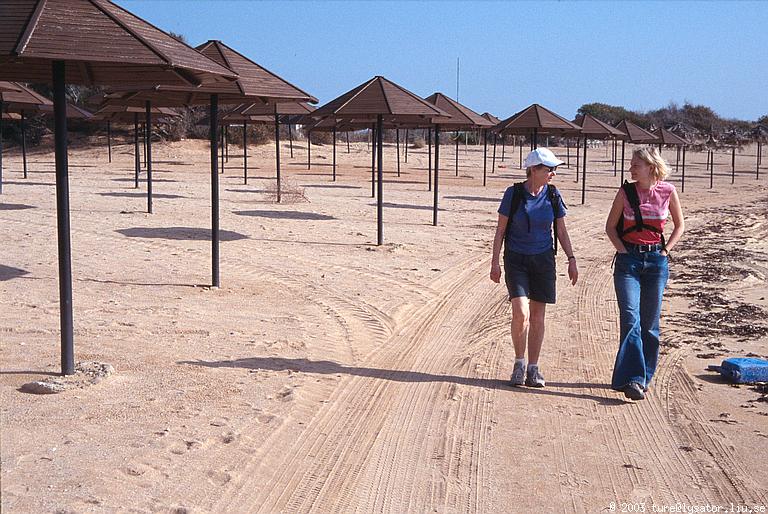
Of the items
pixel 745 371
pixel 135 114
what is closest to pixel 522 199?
pixel 745 371

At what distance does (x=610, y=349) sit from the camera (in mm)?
7414

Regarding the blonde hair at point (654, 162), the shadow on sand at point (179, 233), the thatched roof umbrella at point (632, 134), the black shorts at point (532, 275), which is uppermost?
the thatched roof umbrella at point (632, 134)

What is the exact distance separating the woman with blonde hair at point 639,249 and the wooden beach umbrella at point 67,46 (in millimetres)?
3087

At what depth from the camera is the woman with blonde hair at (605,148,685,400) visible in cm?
583

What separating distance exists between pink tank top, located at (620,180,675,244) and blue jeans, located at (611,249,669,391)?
0.33 feet

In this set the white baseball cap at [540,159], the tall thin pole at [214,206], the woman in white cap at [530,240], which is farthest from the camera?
the tall thin pole at [214,206]

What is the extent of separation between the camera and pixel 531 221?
5.96m

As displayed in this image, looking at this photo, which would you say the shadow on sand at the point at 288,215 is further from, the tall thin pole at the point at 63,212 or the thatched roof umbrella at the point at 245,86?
the tall thin pole at the point at 63,212

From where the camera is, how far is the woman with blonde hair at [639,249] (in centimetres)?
Answer: 583

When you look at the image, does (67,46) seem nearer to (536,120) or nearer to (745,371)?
(745,371)

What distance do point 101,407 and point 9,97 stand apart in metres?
14.9

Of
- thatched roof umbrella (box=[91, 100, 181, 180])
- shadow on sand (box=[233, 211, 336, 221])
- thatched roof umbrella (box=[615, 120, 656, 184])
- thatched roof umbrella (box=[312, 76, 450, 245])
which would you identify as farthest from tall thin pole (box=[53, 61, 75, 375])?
thatched roof umbrella (box=[615, 120, 656, 184])

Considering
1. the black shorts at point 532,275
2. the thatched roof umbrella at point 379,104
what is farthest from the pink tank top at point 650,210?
the thatched roof umbrella at point 379,104

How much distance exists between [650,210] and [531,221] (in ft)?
2.58
